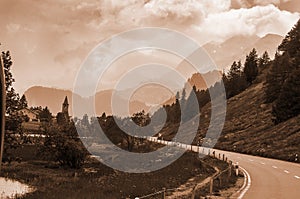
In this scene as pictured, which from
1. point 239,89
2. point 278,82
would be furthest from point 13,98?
point 239,89

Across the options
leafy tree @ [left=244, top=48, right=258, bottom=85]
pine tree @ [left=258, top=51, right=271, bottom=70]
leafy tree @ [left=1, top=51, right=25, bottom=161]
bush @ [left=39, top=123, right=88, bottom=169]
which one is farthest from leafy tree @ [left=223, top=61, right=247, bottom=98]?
leafy tree @ [left=1, top=51, right=25, bottom=161]

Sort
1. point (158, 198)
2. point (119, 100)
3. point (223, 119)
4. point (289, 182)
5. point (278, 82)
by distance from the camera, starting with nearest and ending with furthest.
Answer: point (158, 198)
point (289, 182)
point (119, 100)
point (278, 82)
point (223, 119)

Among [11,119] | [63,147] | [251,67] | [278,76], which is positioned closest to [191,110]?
[251,67]

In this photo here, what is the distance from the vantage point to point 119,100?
4200cm

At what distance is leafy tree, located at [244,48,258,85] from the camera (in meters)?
141

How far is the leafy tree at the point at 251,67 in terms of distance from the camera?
5566 inches

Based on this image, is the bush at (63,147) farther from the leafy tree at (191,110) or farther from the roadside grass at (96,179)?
the leafy tree at (191,110)

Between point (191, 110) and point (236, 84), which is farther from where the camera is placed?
point (191, 110)

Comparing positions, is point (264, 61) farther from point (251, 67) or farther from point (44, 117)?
point (44, 117)

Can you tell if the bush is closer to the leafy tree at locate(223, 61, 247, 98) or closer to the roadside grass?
the roadside grass

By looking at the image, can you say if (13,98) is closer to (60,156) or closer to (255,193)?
(60,156)

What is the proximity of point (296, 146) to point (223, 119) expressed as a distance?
61.3 meters

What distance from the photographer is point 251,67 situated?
467 ft

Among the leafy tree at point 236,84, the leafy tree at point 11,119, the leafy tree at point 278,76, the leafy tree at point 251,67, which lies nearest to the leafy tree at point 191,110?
the leafy tree at point 236,84
